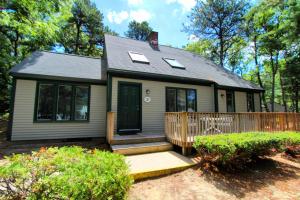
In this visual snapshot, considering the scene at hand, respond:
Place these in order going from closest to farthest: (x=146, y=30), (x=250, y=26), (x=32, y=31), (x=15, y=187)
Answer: (x=15, y=187) < (x=32, y=31) < (x=250, y=26) < (x=146, y=30)

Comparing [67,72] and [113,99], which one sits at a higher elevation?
[67,72]

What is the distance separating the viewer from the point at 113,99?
6945 mm

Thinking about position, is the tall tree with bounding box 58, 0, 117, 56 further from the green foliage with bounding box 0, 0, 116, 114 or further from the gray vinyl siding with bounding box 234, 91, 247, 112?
the gray vinyl siding with bounding box 234, 91, 247, 112

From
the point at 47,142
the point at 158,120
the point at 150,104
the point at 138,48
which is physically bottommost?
the point at 47,142

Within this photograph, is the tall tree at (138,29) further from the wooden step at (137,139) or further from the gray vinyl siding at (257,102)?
the wooden step at (137,139)

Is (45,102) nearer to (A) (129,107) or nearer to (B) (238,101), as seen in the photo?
(A) (129,107)

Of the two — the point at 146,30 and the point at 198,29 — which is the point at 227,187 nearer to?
the point at 198,29

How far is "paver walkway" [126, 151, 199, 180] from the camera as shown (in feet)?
13.7

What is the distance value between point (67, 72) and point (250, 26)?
17.0 m

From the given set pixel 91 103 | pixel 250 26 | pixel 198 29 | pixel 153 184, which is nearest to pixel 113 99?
pixel 91 103

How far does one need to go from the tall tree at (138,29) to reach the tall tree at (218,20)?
902 centimetres

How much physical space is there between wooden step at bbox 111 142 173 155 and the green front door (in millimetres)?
1295

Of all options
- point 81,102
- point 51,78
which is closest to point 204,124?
→ point 81,102

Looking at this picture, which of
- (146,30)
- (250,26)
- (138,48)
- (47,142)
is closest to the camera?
(47,142)
